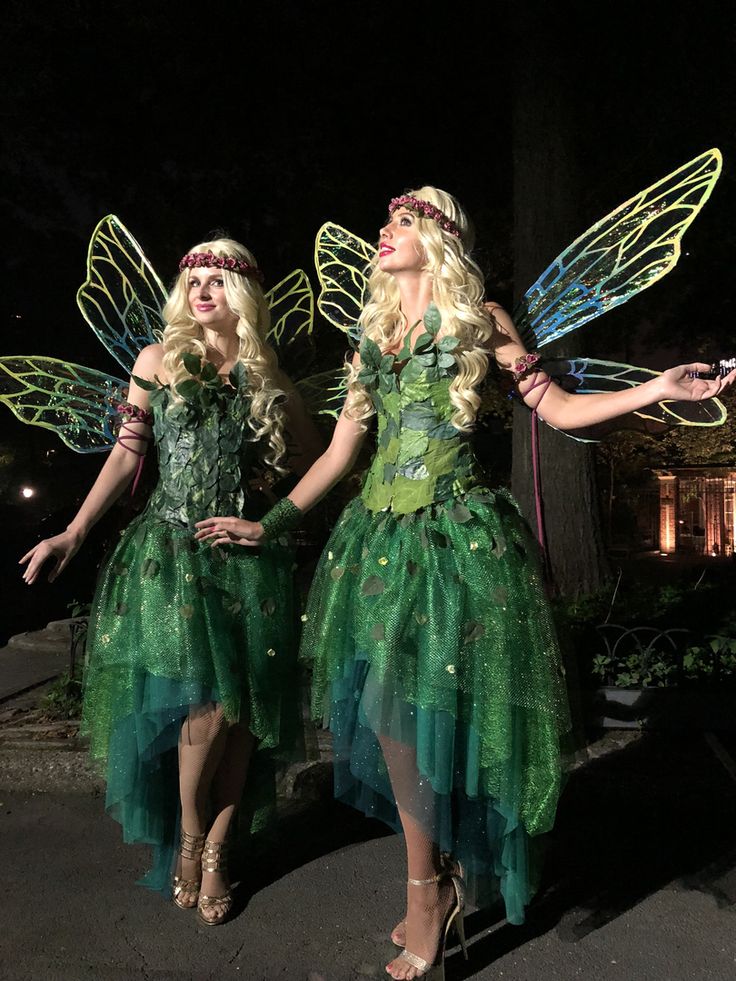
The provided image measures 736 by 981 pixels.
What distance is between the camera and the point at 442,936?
240cm

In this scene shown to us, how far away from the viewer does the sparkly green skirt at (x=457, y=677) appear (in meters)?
2.24

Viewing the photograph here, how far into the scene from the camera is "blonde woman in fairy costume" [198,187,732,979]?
2246 millimetres

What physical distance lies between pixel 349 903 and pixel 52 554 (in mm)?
1572

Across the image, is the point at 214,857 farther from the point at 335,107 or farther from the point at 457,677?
the point at 335,107

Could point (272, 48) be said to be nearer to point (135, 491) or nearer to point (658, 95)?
point (658, 95)

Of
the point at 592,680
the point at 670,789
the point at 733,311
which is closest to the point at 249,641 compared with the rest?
the point at 670,789

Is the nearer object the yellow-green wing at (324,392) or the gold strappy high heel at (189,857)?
the gold strappy high heel at (189,857)

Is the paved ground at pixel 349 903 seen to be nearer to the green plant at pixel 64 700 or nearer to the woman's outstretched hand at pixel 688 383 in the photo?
the green plant at pixel 64 700

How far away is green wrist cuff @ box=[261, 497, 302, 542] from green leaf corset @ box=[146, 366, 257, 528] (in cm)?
22

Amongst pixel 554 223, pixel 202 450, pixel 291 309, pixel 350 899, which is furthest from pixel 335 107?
pixel 350 899

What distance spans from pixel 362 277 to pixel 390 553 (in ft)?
4.33

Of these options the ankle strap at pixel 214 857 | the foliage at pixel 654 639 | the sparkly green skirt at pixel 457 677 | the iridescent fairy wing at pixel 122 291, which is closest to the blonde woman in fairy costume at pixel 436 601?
the sparkly green skirt at pixel 457 677

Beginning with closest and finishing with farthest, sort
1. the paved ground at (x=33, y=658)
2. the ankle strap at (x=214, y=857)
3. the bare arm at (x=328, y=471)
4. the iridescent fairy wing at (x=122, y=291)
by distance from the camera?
1. the bare arm at (x=328, y=471)
2. the ankle strap at (x=214, y=857)
3. the iridescent fairy wing at (x=122, y=291)
4. the paved ground at (x=33, y=658)

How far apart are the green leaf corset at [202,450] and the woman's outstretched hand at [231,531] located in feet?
0.55
